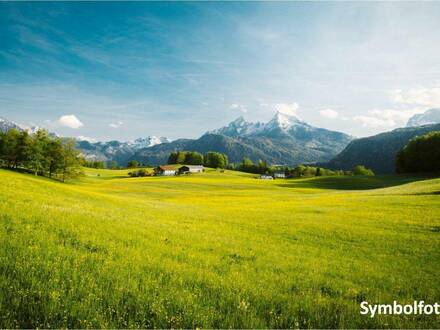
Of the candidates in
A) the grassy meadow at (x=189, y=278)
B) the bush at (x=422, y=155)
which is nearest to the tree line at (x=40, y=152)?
the grassy meadow at (x=189, y=278)

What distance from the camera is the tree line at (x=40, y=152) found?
75.2m

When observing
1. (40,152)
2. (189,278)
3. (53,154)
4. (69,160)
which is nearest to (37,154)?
(40,152)

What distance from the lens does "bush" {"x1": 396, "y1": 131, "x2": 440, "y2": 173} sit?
106956mm

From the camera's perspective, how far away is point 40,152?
249ft

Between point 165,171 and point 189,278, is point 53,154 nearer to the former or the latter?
point 189,278

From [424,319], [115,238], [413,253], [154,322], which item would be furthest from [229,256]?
[413,253]

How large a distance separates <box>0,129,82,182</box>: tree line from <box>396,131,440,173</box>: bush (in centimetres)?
13875

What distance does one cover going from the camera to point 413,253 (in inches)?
575

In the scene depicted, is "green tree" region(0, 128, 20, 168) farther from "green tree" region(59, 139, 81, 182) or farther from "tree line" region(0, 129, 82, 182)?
"green tree" region(59, 139, 81, 182)

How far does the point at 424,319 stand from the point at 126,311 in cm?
863

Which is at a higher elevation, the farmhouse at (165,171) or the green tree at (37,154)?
the green tree at (37,154)

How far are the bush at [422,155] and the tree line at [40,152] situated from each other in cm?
13875

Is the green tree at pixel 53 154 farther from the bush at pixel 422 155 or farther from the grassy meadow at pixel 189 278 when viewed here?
the bush at pixel 422 155

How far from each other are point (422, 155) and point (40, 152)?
147 m
